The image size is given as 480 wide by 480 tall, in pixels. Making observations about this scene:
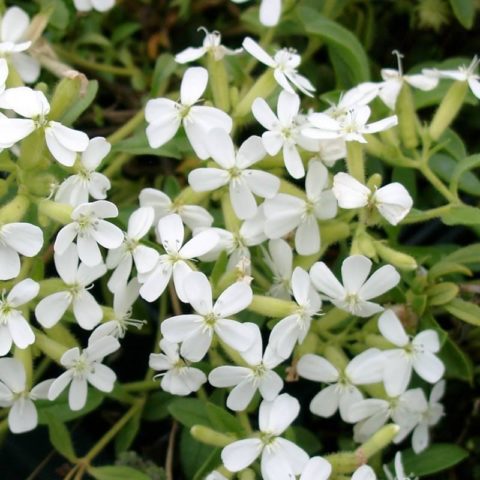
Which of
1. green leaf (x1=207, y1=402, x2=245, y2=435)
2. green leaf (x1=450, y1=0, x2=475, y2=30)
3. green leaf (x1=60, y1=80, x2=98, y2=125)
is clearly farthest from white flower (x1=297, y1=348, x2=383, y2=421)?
green leaf (x1=450, y1=0, x2=475, y2=30)

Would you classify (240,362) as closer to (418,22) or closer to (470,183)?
(470,183)

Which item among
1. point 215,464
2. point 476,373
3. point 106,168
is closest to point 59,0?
point 106,168

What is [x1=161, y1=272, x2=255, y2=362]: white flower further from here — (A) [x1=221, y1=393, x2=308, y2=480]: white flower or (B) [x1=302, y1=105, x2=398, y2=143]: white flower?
(B) [x1=302, y1=105, x2=398, y2=143]: white flower

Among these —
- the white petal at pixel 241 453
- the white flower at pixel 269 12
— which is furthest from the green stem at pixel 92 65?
the white petal at pixel 241 453

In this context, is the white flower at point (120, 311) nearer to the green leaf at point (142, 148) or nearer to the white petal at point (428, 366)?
the green leaf at point (142, 148)

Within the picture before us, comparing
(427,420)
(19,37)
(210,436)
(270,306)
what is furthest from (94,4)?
(427,420)
